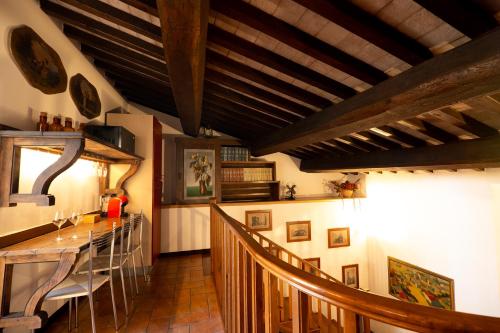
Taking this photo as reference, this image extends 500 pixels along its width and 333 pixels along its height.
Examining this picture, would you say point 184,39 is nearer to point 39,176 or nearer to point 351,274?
point 39,176

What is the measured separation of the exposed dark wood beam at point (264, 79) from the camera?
208cm

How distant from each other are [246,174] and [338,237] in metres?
2.45

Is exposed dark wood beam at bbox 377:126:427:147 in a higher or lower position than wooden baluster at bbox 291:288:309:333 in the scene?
higher

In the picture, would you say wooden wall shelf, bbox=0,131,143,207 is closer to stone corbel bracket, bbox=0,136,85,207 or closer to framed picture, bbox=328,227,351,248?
stone corbel bracket, bbox=0,136,85,207

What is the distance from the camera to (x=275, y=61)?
1879 millimetres

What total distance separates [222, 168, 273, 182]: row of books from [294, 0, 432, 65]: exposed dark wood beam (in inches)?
135

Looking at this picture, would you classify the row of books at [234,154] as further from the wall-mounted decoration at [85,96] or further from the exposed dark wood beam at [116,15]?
the exposed dark wood beam at [116,15]

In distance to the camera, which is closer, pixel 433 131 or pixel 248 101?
pixel 433 131

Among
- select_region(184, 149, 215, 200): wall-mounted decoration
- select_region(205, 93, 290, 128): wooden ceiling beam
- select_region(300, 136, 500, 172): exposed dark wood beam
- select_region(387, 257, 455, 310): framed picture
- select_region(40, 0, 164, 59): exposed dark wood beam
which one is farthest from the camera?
select_region(184, 149, 215, 200): wall-mounted decoration

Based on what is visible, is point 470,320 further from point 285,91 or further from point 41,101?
point 41,101

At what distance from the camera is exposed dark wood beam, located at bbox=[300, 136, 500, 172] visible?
90.2 inches

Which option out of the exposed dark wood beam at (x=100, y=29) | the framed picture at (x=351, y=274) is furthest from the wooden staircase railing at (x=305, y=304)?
the framed picture at (x=351, y=274)

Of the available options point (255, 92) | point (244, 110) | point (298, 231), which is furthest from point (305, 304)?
point (298, 231)

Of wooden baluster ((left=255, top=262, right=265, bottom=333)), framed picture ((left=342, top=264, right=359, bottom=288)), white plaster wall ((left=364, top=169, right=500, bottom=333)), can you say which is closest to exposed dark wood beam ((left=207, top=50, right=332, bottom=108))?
wooden baluster ((left=255, top=262, right=265, bottom=333))
